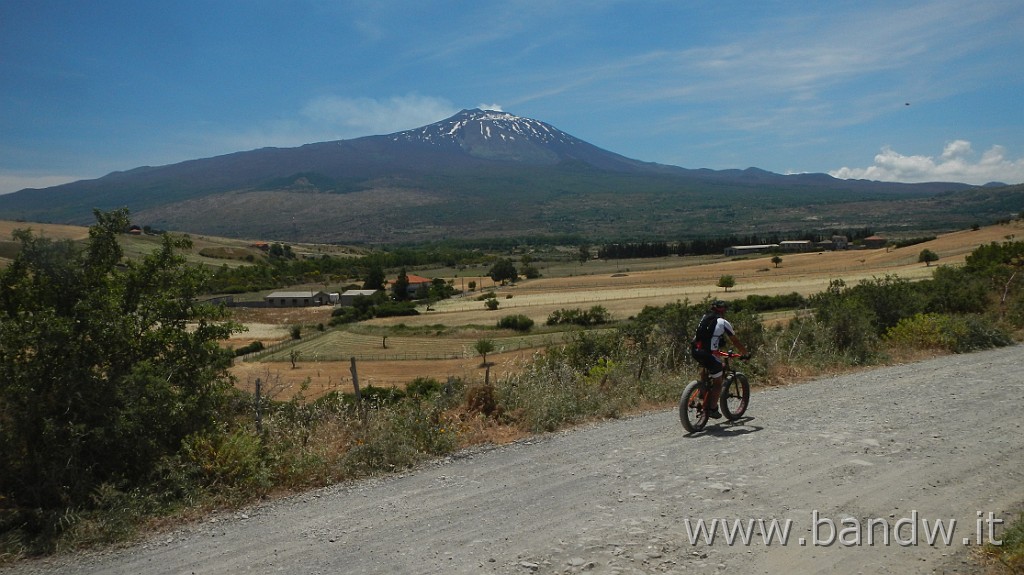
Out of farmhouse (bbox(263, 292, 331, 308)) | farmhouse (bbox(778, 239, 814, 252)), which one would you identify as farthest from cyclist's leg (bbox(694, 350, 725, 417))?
farmhouse (bbox(778, 239, 814, 252))

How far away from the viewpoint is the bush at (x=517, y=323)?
50.7 meters

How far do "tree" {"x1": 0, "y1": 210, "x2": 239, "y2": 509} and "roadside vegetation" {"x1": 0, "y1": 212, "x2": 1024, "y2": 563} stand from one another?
13 mm

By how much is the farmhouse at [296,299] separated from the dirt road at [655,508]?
79.6 metres

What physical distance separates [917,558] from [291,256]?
150045mm

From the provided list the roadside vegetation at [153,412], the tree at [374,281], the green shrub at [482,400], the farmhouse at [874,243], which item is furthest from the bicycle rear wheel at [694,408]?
the farmhouse at [874,243]

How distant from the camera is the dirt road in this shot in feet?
16.0

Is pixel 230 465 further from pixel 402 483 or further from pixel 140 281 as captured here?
pixel 140 281

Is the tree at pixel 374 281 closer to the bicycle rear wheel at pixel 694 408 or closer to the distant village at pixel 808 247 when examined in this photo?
the distant village at pixel 808 247

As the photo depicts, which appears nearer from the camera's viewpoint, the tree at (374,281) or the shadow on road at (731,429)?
the shadow on road at (731,429)

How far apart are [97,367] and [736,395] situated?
287 inches

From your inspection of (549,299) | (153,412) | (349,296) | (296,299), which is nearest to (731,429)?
(153,412)

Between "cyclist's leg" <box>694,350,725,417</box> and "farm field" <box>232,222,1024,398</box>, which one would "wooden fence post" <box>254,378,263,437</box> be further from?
"farm field" <box>232,222,1024,398</box>

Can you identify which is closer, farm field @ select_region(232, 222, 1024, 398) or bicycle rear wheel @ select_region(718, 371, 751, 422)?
bicycle rear wheel @ select_region(718, 371, 751, 422)

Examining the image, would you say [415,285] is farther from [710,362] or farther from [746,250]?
[710,362]
